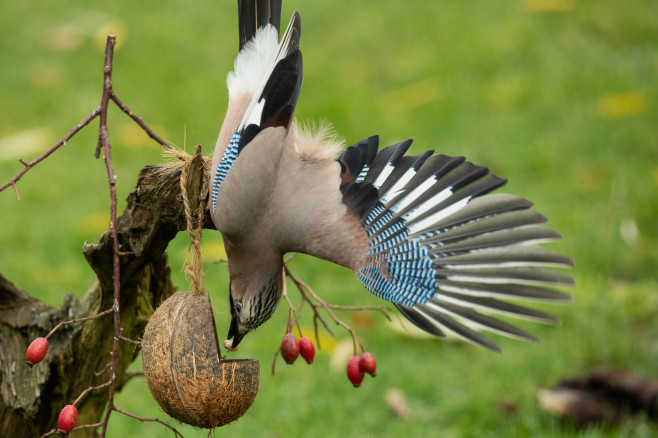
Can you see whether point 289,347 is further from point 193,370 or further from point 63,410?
point 63,410

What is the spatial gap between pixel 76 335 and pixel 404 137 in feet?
11.0

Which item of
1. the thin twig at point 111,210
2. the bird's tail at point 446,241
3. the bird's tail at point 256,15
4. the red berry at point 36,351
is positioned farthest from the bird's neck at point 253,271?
the bird's tail at point 256,15

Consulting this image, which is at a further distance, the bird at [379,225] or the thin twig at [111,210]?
the bird at [379,225]

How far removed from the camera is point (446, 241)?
2.49 m

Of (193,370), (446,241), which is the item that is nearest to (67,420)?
(193,370)

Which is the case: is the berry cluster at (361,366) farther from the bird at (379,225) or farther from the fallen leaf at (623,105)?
the fallen leaf at (623,105)

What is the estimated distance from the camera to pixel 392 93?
612 centimetres

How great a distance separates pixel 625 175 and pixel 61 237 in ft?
11.2

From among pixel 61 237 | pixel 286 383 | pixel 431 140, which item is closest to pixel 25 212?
pixel 61 237

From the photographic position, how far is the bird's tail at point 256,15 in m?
2.70

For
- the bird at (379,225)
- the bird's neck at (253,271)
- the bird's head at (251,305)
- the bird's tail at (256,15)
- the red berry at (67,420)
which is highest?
the bird's tail at (256,15)

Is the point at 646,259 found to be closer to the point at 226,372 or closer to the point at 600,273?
the point at 600,273

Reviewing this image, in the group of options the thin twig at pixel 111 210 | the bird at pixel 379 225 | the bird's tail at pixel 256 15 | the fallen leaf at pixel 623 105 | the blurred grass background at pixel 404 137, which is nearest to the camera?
the thin twig at pixel 111 210

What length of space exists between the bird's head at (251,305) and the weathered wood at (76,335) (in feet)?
0.87
